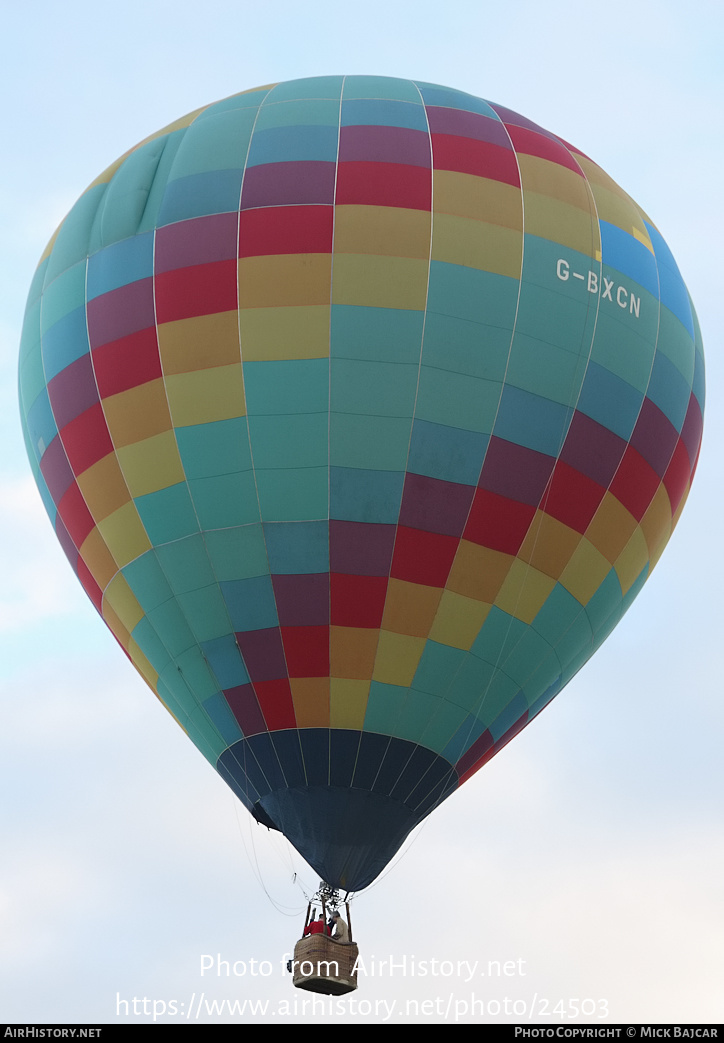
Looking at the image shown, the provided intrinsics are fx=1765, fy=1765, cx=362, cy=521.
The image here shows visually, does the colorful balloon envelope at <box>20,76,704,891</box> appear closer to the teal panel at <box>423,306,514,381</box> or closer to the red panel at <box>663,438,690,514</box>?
the teal panel at <box>423,306,514,381</box>

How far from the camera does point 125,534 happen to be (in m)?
16.5

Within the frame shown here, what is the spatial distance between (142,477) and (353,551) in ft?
7.00

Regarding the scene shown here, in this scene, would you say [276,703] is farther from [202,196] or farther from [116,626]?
[202,196]

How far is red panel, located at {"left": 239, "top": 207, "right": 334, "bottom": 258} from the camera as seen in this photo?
1609 cm

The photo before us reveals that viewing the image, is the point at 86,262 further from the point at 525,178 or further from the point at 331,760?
the point at 331,760

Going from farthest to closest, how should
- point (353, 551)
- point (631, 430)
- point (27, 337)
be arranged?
point (27, 337) → point (631, 430) → point (353, 551)

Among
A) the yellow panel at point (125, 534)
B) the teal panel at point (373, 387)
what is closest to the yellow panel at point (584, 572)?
the teal panel at point (373, 387)

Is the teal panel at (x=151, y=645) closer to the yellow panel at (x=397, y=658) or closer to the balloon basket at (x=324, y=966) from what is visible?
the yellow panel at (x=397, y=658)

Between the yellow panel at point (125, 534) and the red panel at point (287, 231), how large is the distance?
2.62m

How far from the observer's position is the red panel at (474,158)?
16688mm

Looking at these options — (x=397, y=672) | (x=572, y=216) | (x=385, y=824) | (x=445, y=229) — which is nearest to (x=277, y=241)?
(x=445, y=229)

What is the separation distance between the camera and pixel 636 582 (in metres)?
17.7

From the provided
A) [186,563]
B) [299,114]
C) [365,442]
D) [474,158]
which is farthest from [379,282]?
[186,563]

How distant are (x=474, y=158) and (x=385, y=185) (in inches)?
39.7
